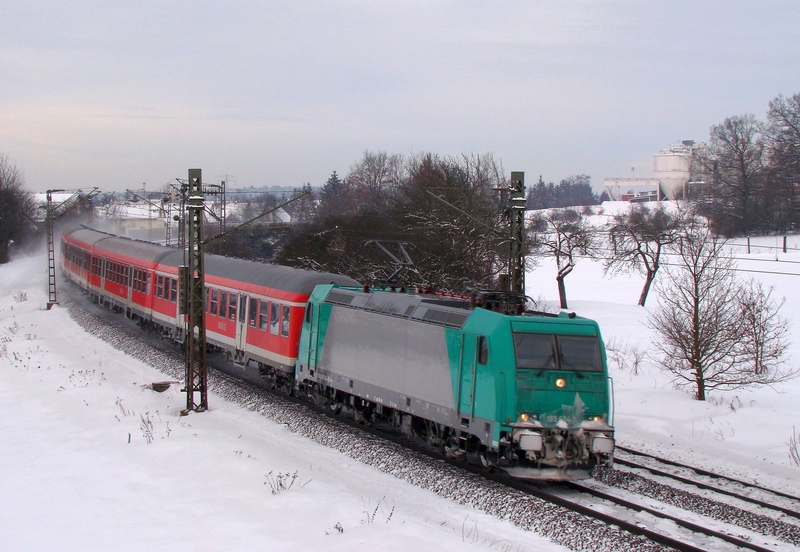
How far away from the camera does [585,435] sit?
12734 mm

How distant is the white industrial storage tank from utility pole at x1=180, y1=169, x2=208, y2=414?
14196 cm

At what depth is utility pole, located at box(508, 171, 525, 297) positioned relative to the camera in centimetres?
2077

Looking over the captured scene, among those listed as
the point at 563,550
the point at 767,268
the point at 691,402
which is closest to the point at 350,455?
the point at 563,550

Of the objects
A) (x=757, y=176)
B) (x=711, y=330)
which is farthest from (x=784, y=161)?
(x=711, y=330)

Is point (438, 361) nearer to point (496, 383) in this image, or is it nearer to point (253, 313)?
point (496, 383)

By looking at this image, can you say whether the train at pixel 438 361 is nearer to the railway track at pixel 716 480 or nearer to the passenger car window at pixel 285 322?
the passenger car window at pixel 285 322

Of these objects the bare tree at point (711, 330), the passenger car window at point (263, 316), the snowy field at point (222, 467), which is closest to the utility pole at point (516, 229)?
the snowy field at point (222, 467)

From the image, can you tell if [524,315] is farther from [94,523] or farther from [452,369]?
[94,523]

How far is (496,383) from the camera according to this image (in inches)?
499

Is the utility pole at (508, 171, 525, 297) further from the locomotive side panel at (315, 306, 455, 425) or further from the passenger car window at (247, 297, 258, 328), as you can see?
the passenger car window at (247, 297, 258, 328)

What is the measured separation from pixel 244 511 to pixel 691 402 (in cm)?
1378

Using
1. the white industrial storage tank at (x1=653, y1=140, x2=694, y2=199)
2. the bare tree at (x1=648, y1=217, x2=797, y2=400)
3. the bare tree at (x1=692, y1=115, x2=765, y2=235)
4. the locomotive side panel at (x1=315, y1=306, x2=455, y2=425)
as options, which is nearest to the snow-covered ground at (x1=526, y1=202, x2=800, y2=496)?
the bare tree at (x1=648, y1=217, x2=797, y2=400)

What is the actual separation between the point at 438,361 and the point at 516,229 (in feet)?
23.8

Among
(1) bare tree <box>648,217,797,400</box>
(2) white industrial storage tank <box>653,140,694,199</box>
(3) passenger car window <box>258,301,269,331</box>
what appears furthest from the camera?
(2) white industrial storage tank <box>653,140,694,199</box>
